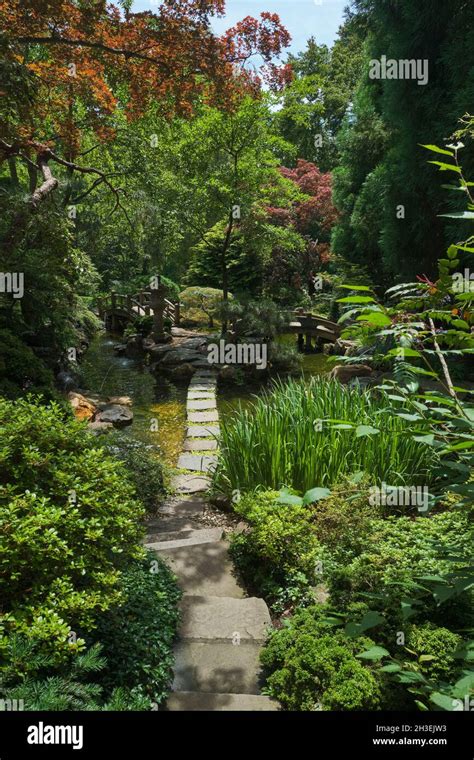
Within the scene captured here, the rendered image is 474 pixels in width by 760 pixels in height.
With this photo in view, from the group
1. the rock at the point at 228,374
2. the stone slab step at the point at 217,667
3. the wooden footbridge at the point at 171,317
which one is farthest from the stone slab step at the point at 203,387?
the stone slab step at the point at 217,667

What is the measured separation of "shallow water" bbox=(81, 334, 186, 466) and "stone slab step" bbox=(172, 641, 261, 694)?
4089 mm

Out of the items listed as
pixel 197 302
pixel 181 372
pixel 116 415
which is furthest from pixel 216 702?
pixel 197 302

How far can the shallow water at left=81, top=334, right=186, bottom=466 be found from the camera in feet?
27.0

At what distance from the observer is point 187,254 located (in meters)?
19.2

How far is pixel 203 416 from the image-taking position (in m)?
8.89

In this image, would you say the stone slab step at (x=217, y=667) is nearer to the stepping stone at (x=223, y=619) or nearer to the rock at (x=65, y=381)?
the stepping stone at (x=223, y=619)

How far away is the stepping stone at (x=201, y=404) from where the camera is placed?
9.40 meters

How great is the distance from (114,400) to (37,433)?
23.0ft

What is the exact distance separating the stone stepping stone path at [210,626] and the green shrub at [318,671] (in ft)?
0.39

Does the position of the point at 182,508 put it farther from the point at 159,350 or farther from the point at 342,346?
the point at 159,350

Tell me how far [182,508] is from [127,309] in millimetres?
14585

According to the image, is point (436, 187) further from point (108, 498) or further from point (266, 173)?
point (108, 498)

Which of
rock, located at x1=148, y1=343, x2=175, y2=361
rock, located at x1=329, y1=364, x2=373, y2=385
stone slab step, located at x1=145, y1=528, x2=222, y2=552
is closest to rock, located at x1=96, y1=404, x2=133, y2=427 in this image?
rock, located at x1=329, y1=364, x2=373, y2=385
